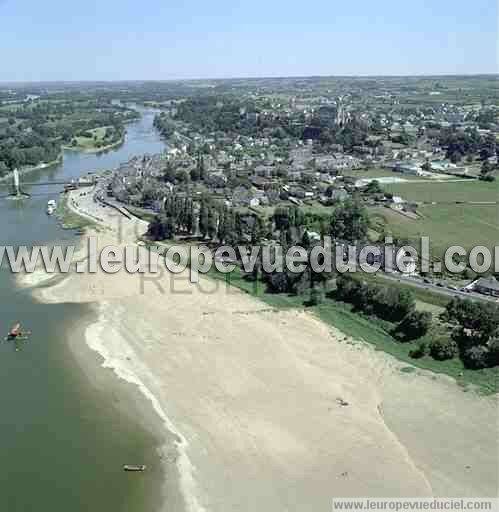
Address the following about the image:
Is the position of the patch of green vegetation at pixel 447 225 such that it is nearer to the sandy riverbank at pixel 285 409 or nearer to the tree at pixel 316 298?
the tree at pixel 316 298

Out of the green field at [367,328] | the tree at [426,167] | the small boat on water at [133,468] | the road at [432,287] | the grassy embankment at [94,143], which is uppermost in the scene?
the grassy embankment at [94,143]

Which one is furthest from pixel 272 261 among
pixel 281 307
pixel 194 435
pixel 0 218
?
pixel 0 218

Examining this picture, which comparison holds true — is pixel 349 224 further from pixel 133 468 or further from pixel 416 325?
pixel 133 468

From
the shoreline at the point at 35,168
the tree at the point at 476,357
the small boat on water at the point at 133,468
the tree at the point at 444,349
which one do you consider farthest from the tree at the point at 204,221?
the shoreline at the point at 35,168

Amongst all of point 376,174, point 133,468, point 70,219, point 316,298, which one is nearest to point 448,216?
point 376,174

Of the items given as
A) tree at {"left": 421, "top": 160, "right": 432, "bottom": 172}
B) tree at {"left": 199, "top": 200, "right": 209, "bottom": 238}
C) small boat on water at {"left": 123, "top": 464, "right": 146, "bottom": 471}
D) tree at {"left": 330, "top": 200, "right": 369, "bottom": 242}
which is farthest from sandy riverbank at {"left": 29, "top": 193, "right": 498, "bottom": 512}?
tree at {"left": 421, "top": 160, "right": 432, "bottom": 172}

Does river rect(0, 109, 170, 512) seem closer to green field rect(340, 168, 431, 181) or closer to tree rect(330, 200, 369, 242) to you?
tree rect(330, 200, 369, 242)
